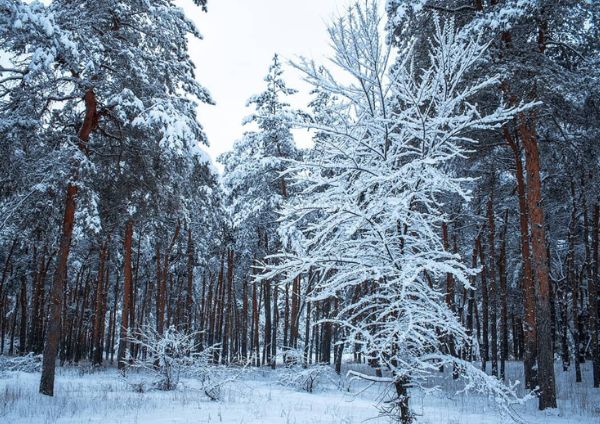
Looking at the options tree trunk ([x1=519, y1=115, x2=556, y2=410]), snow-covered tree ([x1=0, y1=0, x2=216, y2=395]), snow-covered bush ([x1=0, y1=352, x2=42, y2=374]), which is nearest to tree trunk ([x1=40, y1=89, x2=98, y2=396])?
snow-covered tree ([x1=0, y1=0, x2=216, y2=395])

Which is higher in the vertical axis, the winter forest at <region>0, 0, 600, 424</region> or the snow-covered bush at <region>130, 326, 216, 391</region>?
the winter forest at <region>0, 0, 600, 424</region>

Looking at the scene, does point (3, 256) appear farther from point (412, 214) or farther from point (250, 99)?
point (412, 214)

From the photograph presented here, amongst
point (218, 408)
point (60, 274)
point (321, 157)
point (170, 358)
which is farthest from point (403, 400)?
point (60, 274)

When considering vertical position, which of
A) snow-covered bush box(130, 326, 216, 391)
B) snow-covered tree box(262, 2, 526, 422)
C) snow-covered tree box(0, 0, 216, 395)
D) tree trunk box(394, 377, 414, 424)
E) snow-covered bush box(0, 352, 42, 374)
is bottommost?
snow-covered bush box(0, 352, 42, 374)

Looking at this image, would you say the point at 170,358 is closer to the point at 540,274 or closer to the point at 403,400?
the point at 403,400

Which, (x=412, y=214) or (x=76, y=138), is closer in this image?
(x=412, y=214)

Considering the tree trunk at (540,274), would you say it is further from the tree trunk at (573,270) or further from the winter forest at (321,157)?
the tree trunk at (573,270)

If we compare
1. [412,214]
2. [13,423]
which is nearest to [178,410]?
[13,423]

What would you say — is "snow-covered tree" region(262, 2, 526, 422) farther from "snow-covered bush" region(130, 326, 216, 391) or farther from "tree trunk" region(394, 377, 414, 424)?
"snow-covered bush" region(130, 326, 216, 391)

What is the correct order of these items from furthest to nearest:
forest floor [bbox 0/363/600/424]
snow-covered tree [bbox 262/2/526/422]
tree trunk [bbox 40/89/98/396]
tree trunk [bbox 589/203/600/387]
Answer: tree trunk [bbox 589/203/600/387], tree trunk [bbox 40/89/98/396], forest floor [bbox 0/363/600/424], snow-covered tree [bbox 262/2/526/422]

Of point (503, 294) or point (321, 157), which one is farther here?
point (503, 294)

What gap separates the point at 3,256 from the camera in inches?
1014

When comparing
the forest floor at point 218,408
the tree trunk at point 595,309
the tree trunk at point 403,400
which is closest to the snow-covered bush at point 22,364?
the forest floor at point 218,408

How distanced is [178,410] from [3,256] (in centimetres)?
2353
